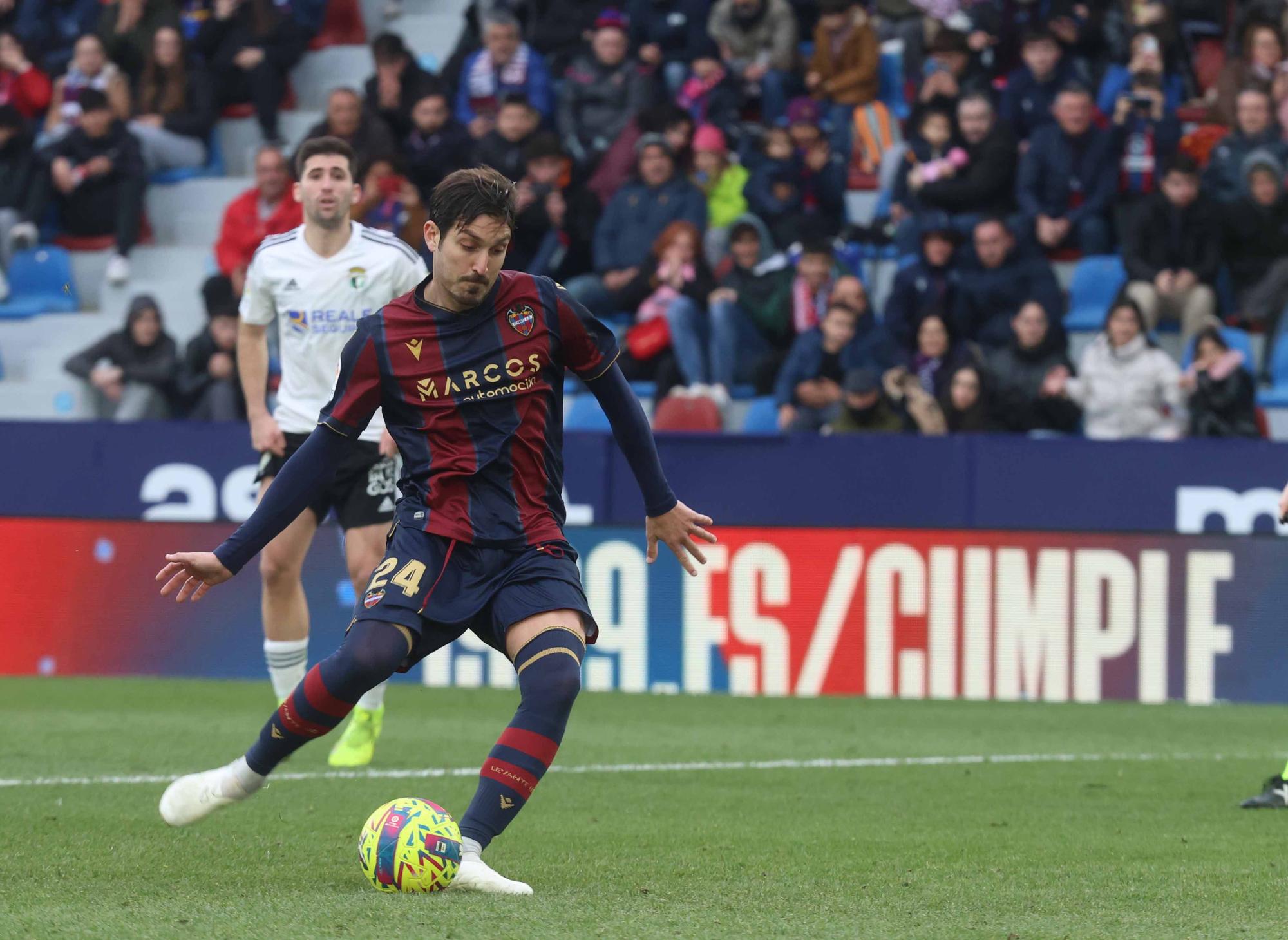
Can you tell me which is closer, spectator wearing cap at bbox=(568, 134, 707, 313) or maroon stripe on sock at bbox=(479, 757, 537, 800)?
maroon stripe on sock at bbox=(479, 757, 537, 800)

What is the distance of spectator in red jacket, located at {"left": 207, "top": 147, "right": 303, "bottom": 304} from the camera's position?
51.5ft

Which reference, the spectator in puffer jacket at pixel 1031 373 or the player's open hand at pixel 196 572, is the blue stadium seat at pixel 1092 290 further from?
the player's open hand at pixel 196 572

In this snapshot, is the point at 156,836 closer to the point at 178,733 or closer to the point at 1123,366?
the point at 178,733

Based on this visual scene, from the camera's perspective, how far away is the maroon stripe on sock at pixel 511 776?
521 cm

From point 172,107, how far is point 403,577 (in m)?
13.7

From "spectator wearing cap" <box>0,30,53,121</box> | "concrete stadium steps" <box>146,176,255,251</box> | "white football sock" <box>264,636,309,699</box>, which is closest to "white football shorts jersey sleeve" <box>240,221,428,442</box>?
"white football sock" <box>264,636,309,699</box>

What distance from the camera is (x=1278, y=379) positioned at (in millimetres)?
14203

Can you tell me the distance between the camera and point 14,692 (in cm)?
1157

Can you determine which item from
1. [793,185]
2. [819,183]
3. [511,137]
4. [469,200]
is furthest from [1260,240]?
[469,200]

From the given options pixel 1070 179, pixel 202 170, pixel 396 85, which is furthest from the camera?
pixel 202 170

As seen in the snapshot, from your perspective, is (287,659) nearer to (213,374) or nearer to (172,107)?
(213,374)

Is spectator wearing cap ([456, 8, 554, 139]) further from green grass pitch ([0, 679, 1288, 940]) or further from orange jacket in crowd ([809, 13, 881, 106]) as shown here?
green grass pitch ([0, 679, 1288, 940])

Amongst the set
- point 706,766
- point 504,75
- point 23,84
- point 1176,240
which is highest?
point 23,84

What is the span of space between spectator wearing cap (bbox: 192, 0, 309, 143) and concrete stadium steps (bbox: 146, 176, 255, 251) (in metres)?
0.62
